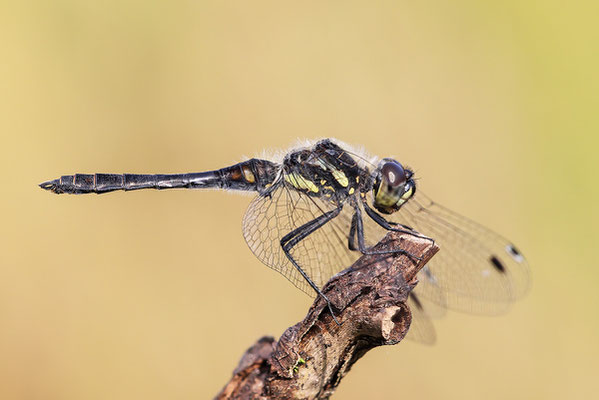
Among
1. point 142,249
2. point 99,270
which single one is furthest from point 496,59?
point 99,270

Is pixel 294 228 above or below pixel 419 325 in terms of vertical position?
above

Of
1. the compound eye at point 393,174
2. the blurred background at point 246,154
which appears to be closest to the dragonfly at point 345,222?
the compound eye at point 393,174

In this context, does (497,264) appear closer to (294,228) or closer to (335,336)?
(294,228)

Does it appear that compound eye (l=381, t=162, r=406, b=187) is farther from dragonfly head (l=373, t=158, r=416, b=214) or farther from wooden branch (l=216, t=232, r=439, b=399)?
wooden branch (l=216, t=232, r=439, b=399)

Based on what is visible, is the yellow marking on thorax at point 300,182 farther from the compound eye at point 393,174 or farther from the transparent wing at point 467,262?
the transparent wing at point 467,262

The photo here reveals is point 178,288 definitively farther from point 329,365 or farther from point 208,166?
point 329,365

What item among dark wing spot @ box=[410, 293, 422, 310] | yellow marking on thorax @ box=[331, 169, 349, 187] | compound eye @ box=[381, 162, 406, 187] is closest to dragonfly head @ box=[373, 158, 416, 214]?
compound eye @ box=[381, 162, 406, 187]

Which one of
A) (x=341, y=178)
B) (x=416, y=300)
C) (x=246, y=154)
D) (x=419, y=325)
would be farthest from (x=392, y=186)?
(x=246, y=154)
